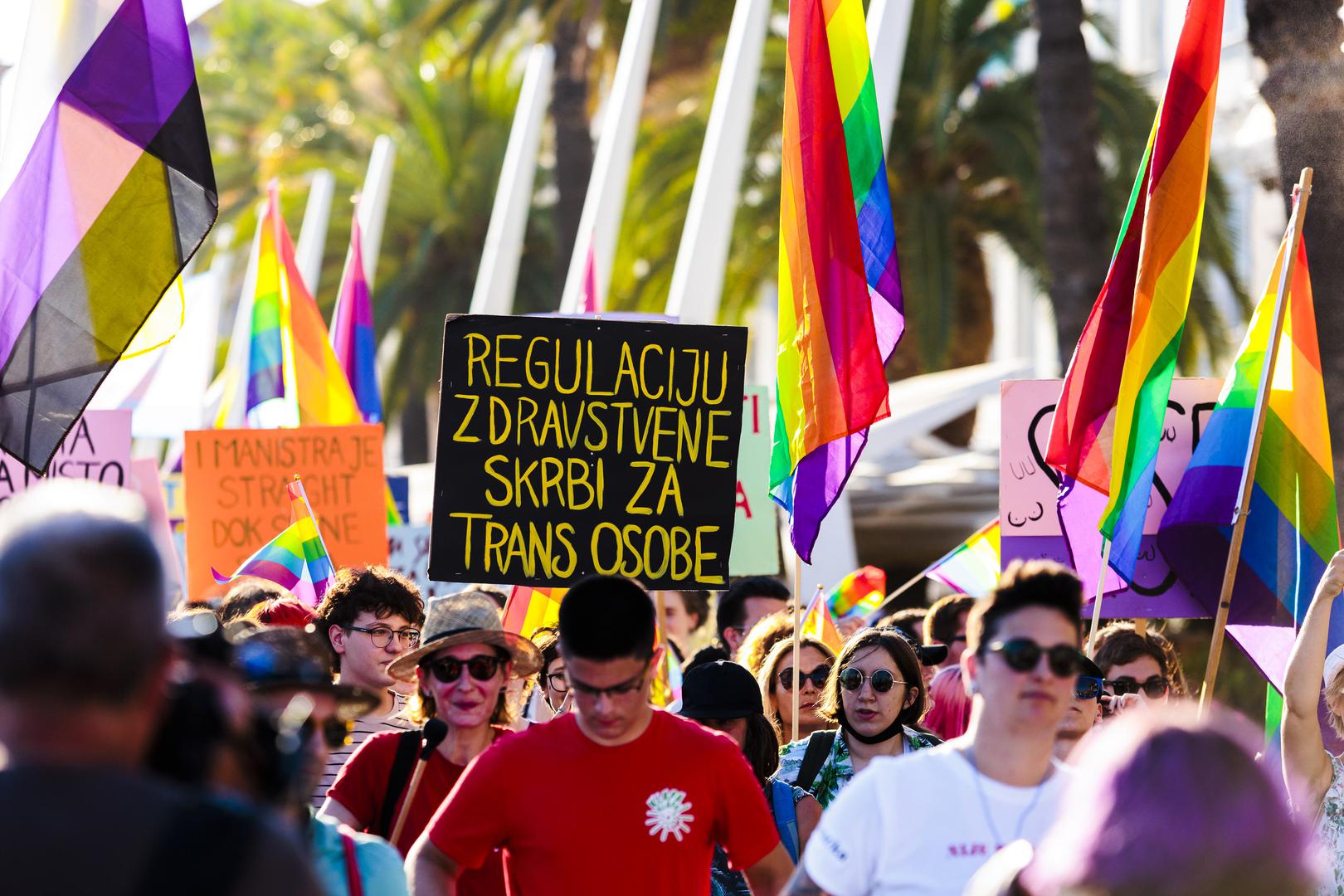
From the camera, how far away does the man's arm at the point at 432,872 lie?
3.69 m

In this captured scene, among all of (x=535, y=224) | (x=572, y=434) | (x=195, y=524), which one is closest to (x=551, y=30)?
(x=535, y=224)

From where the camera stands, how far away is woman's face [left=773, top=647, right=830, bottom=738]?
5.92 metres

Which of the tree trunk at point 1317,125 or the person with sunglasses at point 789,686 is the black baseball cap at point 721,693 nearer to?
the person with sunglasses at point 789,686

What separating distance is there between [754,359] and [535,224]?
31.8 feet

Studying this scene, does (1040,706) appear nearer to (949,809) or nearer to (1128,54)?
(949,809)

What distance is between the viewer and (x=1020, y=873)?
2.49 m

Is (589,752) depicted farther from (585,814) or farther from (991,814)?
(991,814)

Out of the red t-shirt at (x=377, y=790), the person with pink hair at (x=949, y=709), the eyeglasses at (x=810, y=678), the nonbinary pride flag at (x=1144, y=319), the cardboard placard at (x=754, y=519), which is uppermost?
the nonbinary pride flag at (x=1144, y=319)

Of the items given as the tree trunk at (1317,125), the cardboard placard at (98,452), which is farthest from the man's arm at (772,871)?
the cardboard placard at (98,452)

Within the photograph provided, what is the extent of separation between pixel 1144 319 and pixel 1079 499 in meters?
0.93

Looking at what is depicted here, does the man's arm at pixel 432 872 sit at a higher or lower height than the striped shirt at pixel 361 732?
lower

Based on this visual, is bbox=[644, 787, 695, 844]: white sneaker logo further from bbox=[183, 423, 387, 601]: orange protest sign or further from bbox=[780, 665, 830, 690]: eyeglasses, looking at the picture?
bbox=[183, 423, 387, 601]: orange protest sign

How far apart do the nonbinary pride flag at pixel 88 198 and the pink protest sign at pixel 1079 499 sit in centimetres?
304

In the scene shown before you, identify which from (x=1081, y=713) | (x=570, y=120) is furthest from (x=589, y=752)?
(x=570, y=120)
